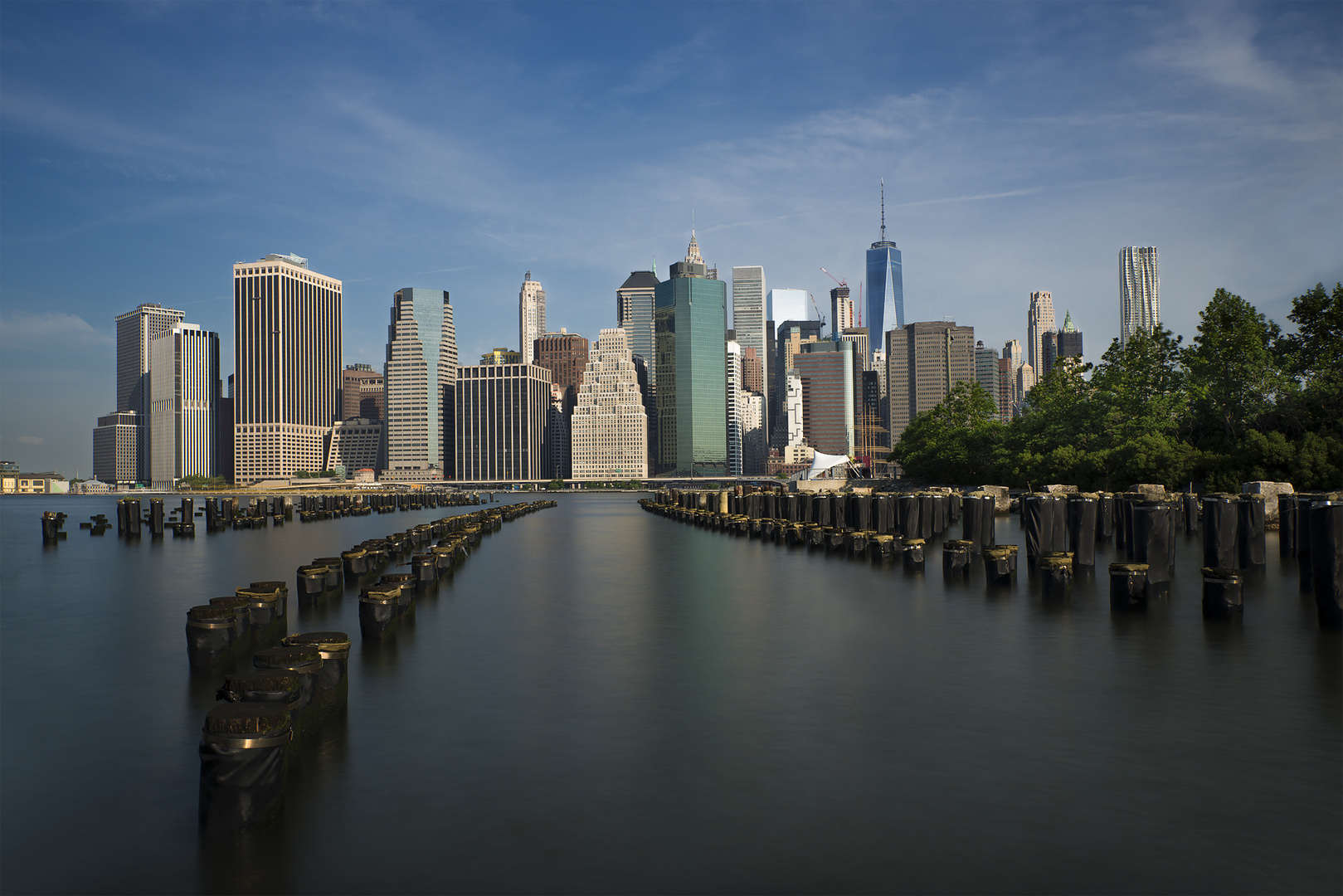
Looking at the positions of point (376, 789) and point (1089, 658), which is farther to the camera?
point (1089, 658)

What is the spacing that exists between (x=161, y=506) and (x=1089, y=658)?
74.5m

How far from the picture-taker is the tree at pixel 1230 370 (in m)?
60.2

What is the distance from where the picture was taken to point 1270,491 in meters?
46.3

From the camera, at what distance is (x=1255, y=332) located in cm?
6334

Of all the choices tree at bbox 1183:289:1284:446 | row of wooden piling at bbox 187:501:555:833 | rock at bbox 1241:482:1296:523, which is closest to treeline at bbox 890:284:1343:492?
tree at bbox 1183:289:1284:446

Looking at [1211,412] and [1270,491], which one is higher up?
[1211,412]

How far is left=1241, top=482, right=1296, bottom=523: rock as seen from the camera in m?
Result: 44.9

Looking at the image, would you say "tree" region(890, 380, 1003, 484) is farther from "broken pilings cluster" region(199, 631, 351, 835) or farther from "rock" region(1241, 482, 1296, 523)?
"broken pilings cluster" region(199, 631, 351, 835)

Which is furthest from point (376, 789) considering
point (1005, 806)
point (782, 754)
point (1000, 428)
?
point (1000, 428)

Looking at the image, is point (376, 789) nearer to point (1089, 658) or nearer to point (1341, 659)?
point (1089, 658)

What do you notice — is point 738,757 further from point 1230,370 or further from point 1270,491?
point 1230,370

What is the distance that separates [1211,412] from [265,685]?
68.7m

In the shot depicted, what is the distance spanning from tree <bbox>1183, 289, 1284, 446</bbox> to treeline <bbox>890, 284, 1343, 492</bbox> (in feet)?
0.26

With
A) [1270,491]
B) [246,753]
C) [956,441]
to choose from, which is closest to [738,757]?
[246,753]
